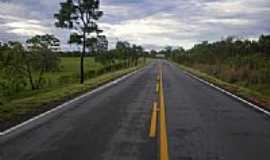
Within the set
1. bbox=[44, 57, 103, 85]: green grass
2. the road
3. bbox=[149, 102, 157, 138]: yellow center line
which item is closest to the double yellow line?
bbox=[149, 102, 157, 138]: yellow center line

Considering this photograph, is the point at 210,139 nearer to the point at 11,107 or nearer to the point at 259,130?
the point at 259,130

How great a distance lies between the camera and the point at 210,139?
8.45m

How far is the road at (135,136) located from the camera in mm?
7094

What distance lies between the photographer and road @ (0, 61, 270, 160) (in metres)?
7.09

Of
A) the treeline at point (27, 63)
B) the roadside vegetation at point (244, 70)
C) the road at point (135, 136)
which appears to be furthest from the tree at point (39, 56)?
the road at point (135, 136)

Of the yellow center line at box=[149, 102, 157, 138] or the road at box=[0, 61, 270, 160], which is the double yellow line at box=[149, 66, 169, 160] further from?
the road at box=[0, 61, 270, 160]

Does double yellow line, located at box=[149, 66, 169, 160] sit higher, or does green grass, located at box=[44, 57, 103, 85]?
double yellow line, located at box=[149, 66, 169, 160]

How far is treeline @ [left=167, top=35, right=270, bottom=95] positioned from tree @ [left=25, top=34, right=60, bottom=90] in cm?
1434

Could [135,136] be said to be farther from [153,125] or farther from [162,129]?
[153,125]

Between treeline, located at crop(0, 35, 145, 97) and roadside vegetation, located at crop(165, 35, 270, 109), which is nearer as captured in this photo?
roadside vegetation, located at crop(165, 35, 270, 109)

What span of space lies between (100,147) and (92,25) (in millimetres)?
24194

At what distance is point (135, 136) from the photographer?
8.70 metres

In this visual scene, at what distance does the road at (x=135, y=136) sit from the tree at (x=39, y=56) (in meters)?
21.2

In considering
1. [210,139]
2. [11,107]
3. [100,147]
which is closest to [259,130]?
[210,139]
